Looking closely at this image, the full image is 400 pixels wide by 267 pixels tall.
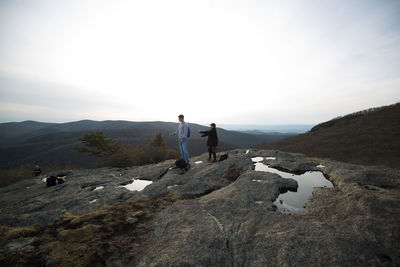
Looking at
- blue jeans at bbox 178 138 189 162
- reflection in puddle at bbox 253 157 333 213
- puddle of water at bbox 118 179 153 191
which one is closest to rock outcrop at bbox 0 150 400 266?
reflection in puddle at bbox 253 157 333 213

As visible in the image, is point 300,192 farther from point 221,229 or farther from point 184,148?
point 184,148

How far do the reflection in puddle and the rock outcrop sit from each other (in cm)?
34

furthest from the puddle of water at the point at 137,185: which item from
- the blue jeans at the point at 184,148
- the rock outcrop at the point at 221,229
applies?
the blue jeans at the point at 184,148

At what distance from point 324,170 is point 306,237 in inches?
285

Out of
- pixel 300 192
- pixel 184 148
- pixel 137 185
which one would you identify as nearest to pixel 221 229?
pixel 300 192

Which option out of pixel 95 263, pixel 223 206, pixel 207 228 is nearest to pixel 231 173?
pixel 223 206

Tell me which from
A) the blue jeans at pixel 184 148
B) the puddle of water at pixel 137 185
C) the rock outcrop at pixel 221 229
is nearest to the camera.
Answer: the rock outcrop at pixel 221 229

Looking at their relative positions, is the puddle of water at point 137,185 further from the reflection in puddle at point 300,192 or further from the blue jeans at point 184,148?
the reflection in puddle at point 300,192

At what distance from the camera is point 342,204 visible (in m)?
4.96

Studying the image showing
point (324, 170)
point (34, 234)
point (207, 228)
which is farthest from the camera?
point (324, 170)

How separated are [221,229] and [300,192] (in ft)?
14.4

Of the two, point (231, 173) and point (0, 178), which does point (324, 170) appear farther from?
point (0, 178)

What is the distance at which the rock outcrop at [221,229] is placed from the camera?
352cm

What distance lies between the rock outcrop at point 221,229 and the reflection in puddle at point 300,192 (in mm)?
340
